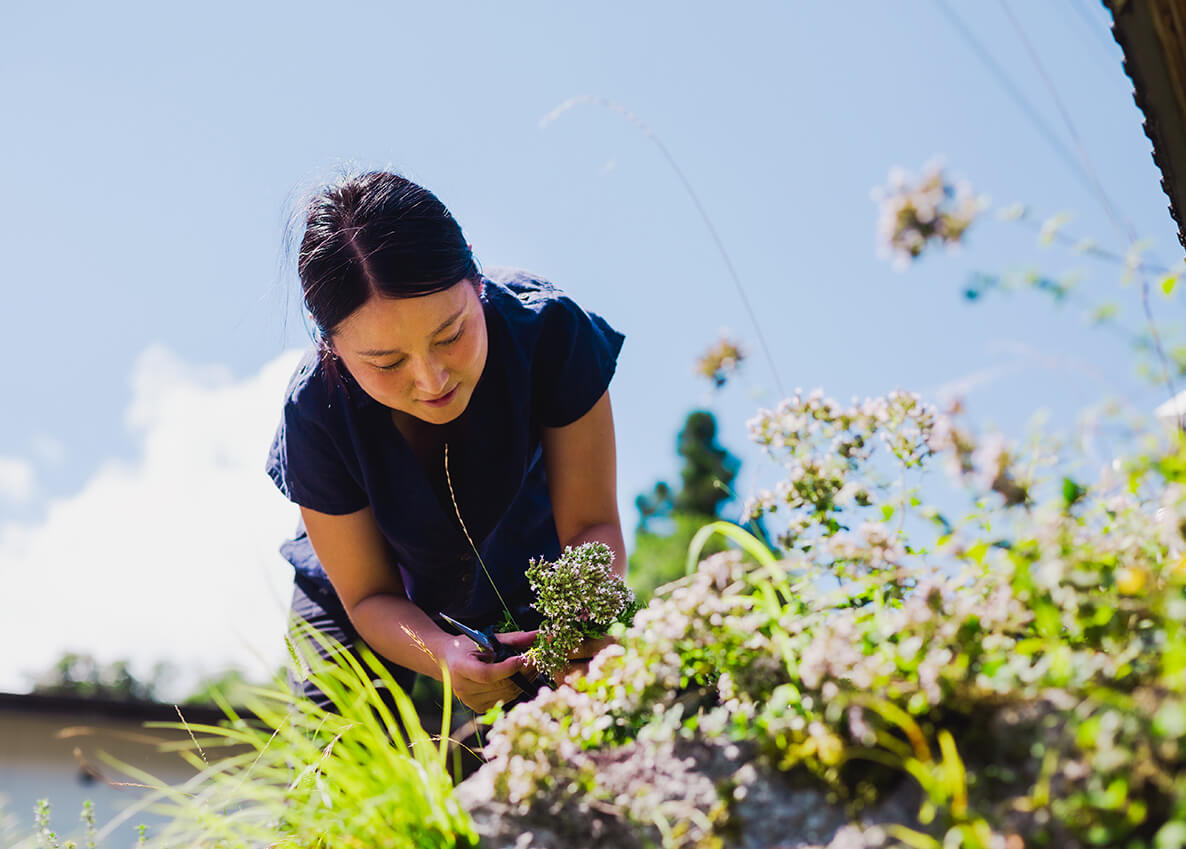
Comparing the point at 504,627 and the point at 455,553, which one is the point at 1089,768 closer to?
the point at 504,627

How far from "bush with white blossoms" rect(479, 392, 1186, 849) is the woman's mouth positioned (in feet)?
3.37

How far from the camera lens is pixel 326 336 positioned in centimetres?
232

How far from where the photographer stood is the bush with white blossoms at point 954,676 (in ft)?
2.74

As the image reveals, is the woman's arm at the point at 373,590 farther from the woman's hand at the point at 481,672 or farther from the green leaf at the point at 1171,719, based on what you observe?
the green leaf at the point at 1171,719

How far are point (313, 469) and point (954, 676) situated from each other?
77.5 inches


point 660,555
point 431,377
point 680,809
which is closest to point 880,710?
point 680,809

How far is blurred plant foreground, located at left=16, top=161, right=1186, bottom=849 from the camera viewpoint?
Result: 2.86ft

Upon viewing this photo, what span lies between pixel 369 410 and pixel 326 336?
0.95ft

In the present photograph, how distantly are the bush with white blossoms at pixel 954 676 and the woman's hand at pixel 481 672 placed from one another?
1.56 feet

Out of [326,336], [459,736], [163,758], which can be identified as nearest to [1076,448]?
[459,736]

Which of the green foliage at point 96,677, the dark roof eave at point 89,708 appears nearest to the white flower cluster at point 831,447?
the dark roof eave at point 89,708

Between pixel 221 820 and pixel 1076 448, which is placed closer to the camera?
pixel 1076 448

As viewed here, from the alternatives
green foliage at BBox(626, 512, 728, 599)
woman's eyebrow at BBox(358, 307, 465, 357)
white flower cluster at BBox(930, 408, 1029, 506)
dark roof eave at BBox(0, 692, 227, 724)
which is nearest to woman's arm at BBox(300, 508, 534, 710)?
woman's eyebrow at BBox(358, 307, 465, 357)

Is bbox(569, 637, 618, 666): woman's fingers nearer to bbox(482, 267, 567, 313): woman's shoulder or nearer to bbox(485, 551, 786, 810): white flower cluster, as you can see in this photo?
bbox(485, 551, 786, 810): white flower cluster
